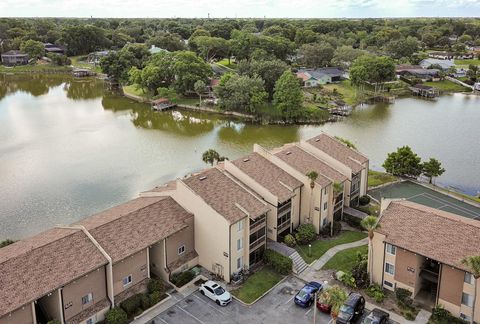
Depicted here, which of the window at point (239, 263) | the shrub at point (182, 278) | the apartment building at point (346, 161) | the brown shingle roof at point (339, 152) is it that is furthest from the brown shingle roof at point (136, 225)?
the brown shingle roof at point (339, 152)

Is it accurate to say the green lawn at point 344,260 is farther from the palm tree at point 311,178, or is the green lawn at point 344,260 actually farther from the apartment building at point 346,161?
the apartment building at point 346,161

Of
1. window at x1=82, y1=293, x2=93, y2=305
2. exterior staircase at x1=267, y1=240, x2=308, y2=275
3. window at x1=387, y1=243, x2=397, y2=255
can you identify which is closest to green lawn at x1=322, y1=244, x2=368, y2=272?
exterior staircase at x1=267, y1=240, x2=308, y2=275

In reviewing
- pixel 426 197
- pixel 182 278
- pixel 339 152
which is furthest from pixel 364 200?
pixel 182 278

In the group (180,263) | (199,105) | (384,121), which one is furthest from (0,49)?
(180,263)

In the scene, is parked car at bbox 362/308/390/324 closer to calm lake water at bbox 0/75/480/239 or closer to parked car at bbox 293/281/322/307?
parked car at bbox 293/281/322/307

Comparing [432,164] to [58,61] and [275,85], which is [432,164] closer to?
[275,85]

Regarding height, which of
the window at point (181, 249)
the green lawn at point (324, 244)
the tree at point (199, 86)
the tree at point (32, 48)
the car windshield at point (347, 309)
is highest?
the tree at point (32, 48)

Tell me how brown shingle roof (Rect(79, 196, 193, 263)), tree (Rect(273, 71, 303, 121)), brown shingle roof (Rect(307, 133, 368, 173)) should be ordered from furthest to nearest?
tree (Rect(273, 71, 303, 121))
brown shingle roof (Rect(307, 133, 368, 173))
brown shingle roof (Rect(79, 196, 193, 263))
